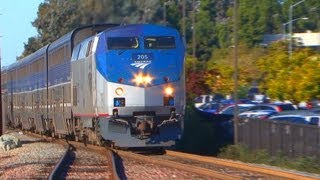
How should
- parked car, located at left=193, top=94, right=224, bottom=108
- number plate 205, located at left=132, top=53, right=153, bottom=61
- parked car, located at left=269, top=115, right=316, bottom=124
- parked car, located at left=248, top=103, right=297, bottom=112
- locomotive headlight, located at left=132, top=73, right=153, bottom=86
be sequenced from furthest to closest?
1. parked car, located at left=193, top=94, right=224, bottom=108
2. parked car, located at left=248, top=103, right=297, bottom=112
3. parked car, located at left=269, top=115, right=316, bottom=124
4. number plate 205, located at left=132, top=53, right=153, bottom=61
5. locomotive headlight, located at left=132, top=73, right=153, bottom=86

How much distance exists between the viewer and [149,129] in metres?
23.7

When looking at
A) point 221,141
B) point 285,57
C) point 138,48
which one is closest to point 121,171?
point 138,48

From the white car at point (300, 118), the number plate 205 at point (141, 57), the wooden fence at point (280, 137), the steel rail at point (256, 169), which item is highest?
the number plate 205 at point (141, 57)

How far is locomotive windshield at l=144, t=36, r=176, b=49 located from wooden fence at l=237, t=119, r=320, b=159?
421 centimetres

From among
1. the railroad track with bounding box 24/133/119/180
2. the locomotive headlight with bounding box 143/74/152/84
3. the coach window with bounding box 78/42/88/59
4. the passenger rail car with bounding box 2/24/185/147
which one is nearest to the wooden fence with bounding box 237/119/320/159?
the passenger rail car with bounding box 2/24/185/147

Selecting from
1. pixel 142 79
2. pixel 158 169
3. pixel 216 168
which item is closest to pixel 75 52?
pixel 142 79

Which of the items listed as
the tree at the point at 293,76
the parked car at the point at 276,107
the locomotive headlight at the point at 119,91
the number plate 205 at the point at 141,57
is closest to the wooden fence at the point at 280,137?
the number plate 205 at the point at 141,57

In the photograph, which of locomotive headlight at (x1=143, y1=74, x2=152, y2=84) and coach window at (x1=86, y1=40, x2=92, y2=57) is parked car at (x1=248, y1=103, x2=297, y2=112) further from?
locomotive headlight at (x1=143, y1=74, x2=152, y2=84)

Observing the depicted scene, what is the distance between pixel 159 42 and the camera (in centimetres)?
2491

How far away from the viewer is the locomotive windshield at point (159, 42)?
24.8 meters

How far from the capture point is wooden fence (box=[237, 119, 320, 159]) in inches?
907

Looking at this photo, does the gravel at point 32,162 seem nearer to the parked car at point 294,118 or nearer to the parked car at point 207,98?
the parked car at point 294,118

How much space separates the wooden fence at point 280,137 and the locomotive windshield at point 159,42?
4.21 metres

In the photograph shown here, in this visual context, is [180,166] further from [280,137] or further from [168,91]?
[280,137]
